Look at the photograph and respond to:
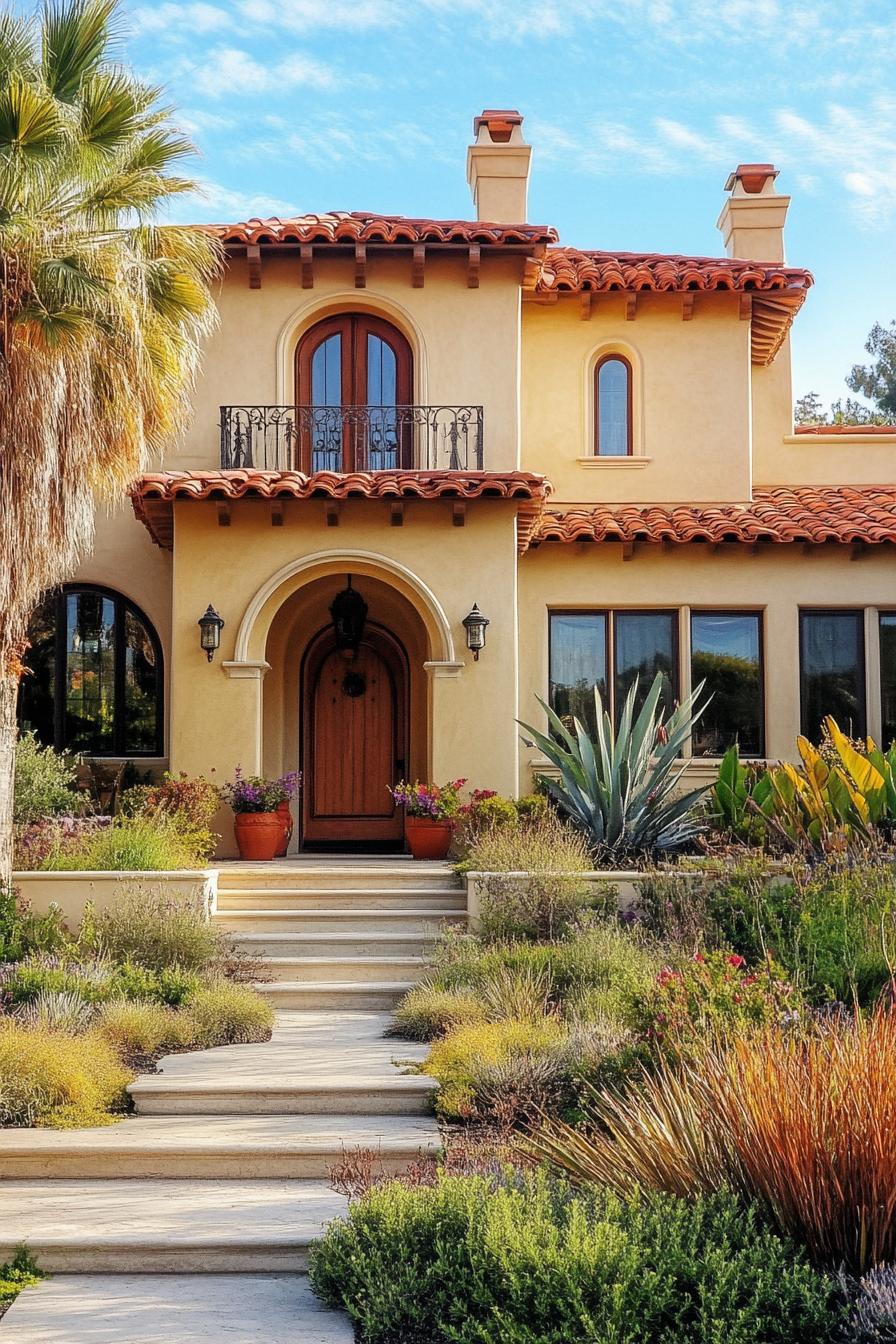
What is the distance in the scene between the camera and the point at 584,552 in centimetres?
1577

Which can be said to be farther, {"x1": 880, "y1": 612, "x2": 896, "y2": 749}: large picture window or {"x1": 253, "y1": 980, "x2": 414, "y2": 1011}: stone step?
{"x1": 880, "y1": 612, "x2": 896, "y2": 749}: large picture window

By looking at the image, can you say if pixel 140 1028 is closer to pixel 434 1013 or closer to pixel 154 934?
pixel 154 934

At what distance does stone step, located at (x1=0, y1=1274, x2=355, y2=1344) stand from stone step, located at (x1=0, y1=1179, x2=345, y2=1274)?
0.22ft

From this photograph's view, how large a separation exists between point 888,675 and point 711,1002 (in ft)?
32.5

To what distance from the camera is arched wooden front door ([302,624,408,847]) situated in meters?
16.4

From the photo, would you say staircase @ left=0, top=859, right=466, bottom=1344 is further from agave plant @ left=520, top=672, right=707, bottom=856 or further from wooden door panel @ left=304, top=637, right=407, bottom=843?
wooden door panel @ left=304, top=637, right=407, bottom=843

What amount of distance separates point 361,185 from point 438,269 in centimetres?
315

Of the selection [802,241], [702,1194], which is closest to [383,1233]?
[702,1194]

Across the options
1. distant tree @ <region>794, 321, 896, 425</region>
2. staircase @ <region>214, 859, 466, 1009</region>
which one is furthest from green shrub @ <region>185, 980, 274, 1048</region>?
distant tree @ <region>794, 321, 896, 425</region>

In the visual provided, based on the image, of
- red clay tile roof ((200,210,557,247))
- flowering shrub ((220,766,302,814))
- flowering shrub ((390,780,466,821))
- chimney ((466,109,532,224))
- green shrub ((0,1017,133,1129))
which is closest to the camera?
green shrub ((0,1017,133,1129))

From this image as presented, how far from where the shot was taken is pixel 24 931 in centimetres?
1070

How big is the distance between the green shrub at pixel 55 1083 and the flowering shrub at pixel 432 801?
20.5 ft

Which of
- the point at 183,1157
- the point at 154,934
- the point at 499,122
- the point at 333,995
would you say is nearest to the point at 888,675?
the point at 333,995

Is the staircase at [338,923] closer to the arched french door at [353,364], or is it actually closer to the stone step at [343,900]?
the stone step at [343,900]
